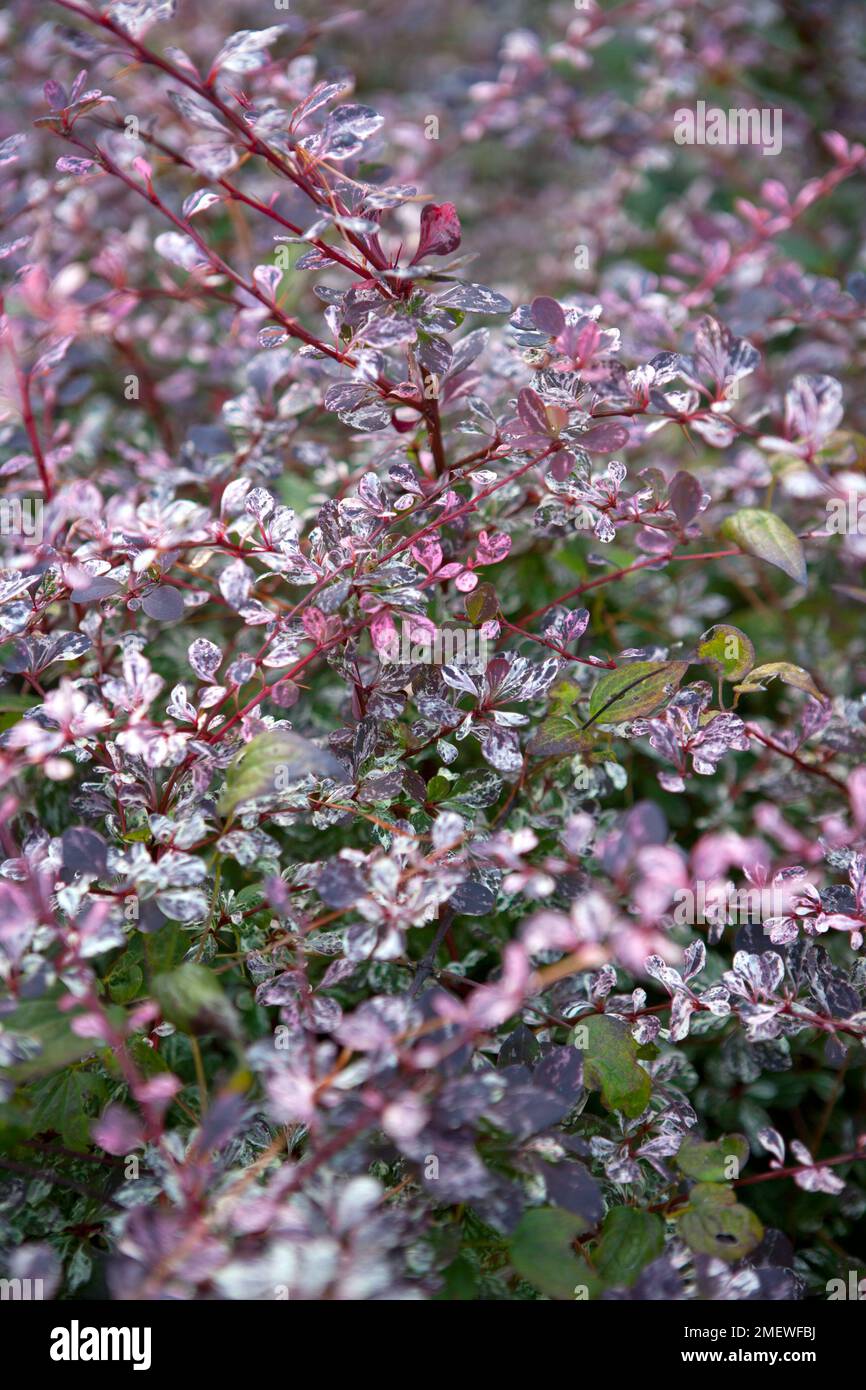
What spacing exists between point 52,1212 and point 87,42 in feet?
3.41

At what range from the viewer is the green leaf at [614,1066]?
0.89 meters

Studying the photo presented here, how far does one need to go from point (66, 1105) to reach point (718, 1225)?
0.57m


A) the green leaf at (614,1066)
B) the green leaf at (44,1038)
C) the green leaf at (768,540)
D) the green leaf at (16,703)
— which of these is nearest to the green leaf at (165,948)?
the green leaf at (44,1038)

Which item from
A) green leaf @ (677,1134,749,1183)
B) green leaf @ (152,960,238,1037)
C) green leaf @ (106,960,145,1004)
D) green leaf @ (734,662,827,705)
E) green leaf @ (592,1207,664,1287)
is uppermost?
green leaf @ (734,662,827,705)

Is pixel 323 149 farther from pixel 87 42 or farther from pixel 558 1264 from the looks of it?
pixel 558 1264

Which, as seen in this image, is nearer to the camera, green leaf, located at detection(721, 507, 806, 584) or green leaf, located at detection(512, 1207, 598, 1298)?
green leaf, located at detection(512, 1207, 598, 1298)

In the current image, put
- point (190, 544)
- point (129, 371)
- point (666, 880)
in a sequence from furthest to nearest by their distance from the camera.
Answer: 1. point (129, 371)
2. point (190, 544)
3. point (666, 880)

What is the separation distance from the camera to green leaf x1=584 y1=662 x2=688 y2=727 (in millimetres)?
925

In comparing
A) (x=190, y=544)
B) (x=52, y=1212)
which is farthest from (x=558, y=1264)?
(x=190, y=544)

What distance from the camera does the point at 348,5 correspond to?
7.76 ft

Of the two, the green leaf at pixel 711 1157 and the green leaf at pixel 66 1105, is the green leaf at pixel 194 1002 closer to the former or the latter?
the green leaf at pixel 66 1105

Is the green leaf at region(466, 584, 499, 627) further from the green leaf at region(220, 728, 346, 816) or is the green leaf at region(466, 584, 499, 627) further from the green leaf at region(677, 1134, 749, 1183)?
the green leaf at region(677, 1134, 749, 1183)

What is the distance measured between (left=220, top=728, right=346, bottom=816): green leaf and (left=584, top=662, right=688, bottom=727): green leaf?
287mm

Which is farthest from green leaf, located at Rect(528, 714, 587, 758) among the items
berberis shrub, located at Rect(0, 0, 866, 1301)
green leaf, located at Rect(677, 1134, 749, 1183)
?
green leaf, located at Rect(677, 1134, 749, 1183)
